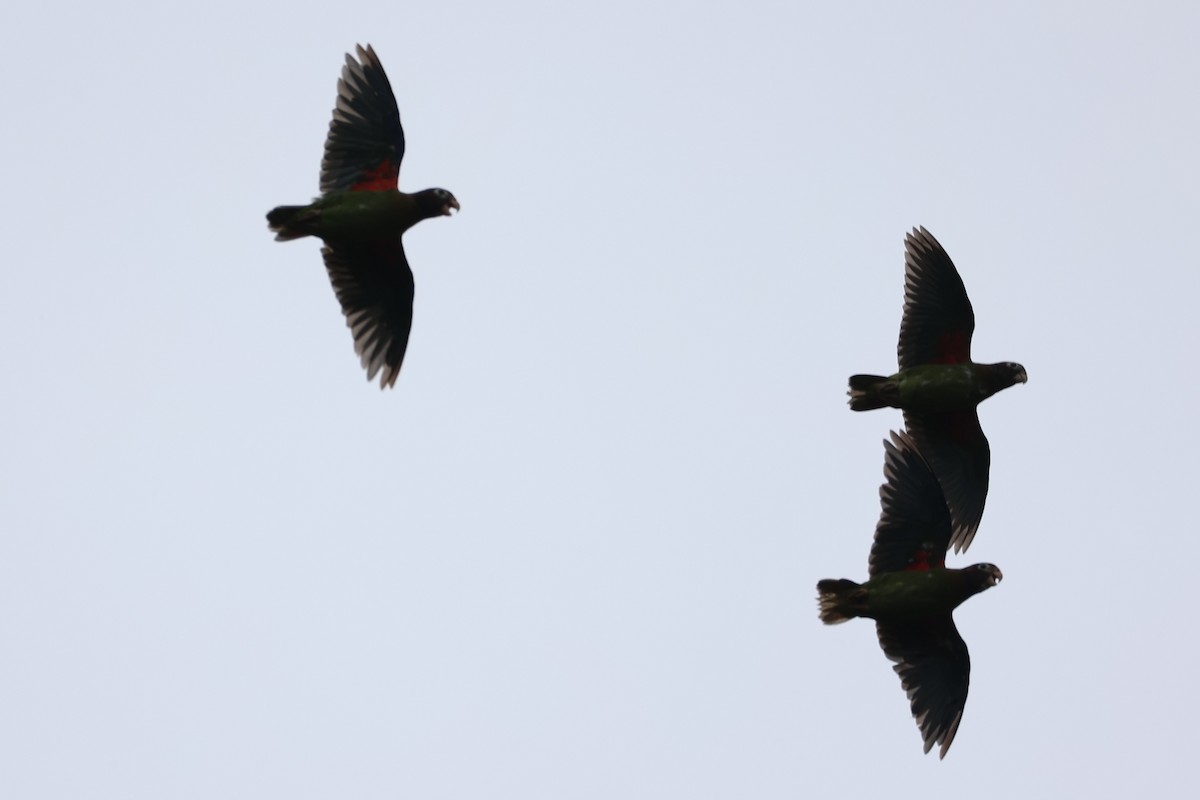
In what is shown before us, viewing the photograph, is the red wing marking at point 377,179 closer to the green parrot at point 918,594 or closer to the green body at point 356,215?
the green body at point 356,215

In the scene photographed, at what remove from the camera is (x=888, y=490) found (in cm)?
2136

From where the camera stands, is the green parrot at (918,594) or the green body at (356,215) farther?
the green parrot at (918,594)

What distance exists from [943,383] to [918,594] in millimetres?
2794

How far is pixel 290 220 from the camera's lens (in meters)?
20.3

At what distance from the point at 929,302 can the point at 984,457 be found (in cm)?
194

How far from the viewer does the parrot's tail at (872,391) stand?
74.1 feet

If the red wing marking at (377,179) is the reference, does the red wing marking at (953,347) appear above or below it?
below

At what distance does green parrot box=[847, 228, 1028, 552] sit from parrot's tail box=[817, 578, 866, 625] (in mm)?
2212

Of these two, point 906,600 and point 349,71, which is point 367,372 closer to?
point 349,71

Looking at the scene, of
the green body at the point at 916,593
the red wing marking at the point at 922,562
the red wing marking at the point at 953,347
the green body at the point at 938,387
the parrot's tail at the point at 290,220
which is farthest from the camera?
the red wing marking at the point at 953,347

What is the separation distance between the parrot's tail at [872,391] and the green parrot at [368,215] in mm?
5124

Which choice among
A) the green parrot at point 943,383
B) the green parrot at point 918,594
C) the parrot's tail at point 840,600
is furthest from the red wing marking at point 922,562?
the green parrot at point 943,383

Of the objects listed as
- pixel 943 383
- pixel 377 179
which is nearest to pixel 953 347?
pixel 943 383

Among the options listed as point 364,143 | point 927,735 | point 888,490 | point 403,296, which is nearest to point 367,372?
point 403,296
